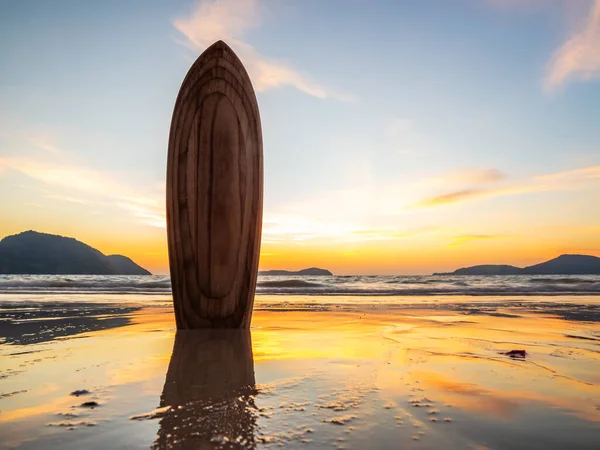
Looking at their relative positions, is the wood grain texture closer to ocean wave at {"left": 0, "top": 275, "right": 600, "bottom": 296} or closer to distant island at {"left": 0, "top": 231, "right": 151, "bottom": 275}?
ocean wave at {"left": 0, "top": 275, "right": 600, "bottom": 296}

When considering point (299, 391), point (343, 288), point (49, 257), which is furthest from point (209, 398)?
point (49, 257)

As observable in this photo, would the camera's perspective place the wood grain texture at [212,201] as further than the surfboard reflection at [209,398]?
Yes

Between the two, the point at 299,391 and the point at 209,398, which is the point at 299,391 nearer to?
the point at 299,391

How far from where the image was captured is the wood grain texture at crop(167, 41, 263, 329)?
9.68ft

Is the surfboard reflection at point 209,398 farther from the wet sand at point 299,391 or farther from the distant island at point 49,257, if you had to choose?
the distant island at point 49,257

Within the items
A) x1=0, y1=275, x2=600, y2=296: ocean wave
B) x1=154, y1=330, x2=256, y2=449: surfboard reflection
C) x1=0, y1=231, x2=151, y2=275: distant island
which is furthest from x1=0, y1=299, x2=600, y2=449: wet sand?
x1=0, y1=231, x2=151, y2=275: distant island

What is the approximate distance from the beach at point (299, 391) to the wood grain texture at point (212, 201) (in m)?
0.31

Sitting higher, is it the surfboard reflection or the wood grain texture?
the wood grain texture

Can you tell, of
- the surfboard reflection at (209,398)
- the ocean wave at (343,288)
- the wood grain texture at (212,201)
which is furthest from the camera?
the ocean wave at (343,288)

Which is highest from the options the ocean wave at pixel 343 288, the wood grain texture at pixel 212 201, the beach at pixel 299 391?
the wood grain texture at pixel 212 201

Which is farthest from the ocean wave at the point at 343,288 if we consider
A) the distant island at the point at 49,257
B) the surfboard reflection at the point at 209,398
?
the distant island at the point at 49,257

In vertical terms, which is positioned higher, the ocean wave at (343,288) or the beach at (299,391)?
the ocean wave at (343,288)

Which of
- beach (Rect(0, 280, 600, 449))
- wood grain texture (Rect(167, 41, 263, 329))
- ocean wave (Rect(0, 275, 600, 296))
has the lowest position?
beach (Rect(0, 280, 600, 449))

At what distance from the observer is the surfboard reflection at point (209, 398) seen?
3.21 feet
